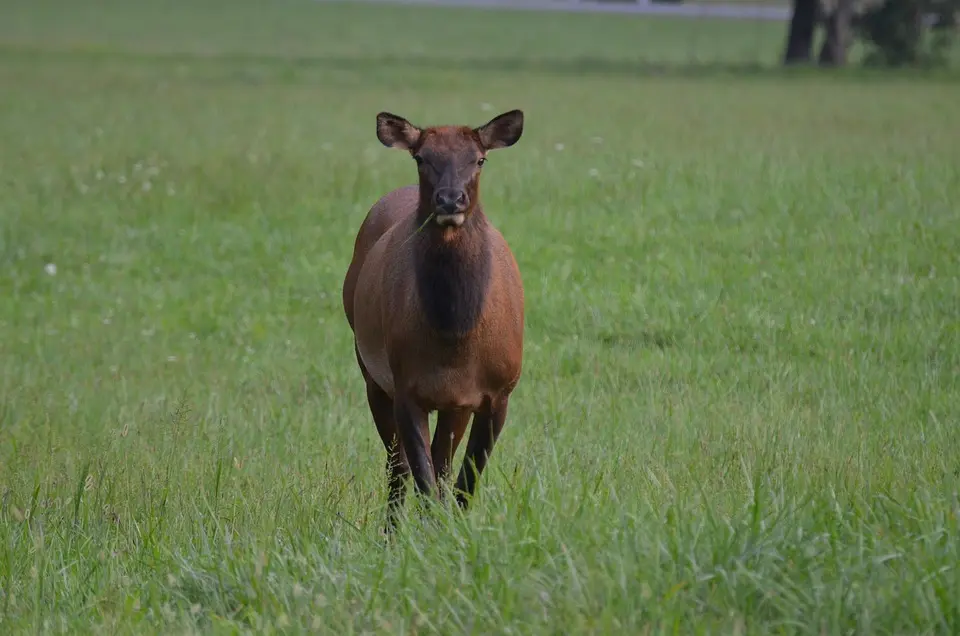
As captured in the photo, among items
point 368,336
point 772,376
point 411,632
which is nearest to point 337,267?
point 772,376

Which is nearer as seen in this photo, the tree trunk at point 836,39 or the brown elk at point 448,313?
the brown elk at point 448,313

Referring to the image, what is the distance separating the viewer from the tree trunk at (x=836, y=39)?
44375mm

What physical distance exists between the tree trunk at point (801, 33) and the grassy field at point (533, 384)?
19.7 metres

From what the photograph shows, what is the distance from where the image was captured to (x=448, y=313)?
6.77m

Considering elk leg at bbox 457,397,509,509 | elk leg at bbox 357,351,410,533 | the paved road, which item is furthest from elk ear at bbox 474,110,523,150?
the paved road

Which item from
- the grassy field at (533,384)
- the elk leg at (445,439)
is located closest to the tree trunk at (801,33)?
the grassy field at (533,384)

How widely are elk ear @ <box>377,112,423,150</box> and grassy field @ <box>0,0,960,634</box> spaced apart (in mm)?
1622

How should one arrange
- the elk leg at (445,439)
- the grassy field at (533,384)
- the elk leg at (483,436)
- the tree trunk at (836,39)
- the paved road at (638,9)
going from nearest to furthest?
the grassy field at (533,384) → the elk leg at (483,436) → the elk leg at (445,439) → the tree trunk at (836,39) → the paved road at (638,9)

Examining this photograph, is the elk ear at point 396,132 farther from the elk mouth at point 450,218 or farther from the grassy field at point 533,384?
the grassy field at point 533,384

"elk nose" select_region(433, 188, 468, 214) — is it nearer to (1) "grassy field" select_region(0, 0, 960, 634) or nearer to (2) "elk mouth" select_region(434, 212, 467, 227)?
(2) "elk mouth" select_region(434, 212, 467, 227)

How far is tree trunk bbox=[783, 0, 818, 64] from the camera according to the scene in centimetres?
4603

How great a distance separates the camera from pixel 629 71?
4175 centimetres

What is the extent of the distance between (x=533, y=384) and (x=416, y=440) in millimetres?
3266

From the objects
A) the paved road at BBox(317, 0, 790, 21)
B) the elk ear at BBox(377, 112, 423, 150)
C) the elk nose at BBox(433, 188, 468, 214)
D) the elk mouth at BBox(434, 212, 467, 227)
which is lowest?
the paved road at BBox(317, 0, 790, 21)
